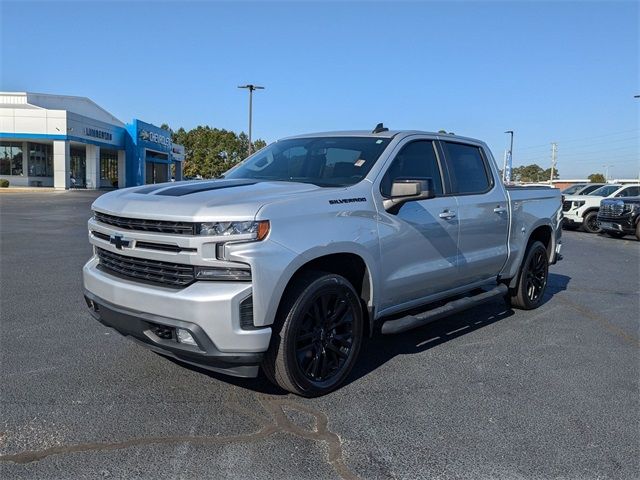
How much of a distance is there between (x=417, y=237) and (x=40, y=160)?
49.9m

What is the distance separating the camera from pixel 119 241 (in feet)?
12.3

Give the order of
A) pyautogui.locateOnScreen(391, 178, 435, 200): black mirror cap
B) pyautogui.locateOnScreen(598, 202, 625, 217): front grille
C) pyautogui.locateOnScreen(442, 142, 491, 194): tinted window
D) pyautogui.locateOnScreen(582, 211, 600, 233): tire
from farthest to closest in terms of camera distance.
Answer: pyautogui.locateOnScreen(582, 211, 600, 233): tire, pyautogui.locateOnScreen(598, 202, 625, 217): front grille, pyautogui.locateOnScreen(442, 142, 491, 194): tinted window, pyautogui.locateOnScreen(391, 178, 435, 200): black mirror cap

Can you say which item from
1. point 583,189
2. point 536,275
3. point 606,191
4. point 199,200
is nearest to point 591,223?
point 606,191

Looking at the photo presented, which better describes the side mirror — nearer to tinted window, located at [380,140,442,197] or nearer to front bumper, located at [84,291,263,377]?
tinted window, located at [380,140,442,197]

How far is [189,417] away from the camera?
352cm

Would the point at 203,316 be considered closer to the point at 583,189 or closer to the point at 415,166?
the point at 415,166

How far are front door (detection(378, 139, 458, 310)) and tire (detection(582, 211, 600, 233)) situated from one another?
54.4 feet

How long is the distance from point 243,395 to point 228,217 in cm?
138

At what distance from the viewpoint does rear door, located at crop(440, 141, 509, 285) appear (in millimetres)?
5195

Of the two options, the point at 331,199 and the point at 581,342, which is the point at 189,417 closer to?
the point at 331,199

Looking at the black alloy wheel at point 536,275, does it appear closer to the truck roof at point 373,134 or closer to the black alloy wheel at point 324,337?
the truck roof at point 373,134

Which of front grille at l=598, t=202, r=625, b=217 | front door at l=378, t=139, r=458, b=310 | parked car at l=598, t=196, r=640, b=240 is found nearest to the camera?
front door at l=378, t=139, r=458, b=310

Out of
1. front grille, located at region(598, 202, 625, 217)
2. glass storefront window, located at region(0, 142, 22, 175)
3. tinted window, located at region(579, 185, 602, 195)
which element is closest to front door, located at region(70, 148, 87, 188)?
glass storefront window, located at region(0, 142, 22, 175)

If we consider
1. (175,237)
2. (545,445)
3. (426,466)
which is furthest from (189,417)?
(545,445)
